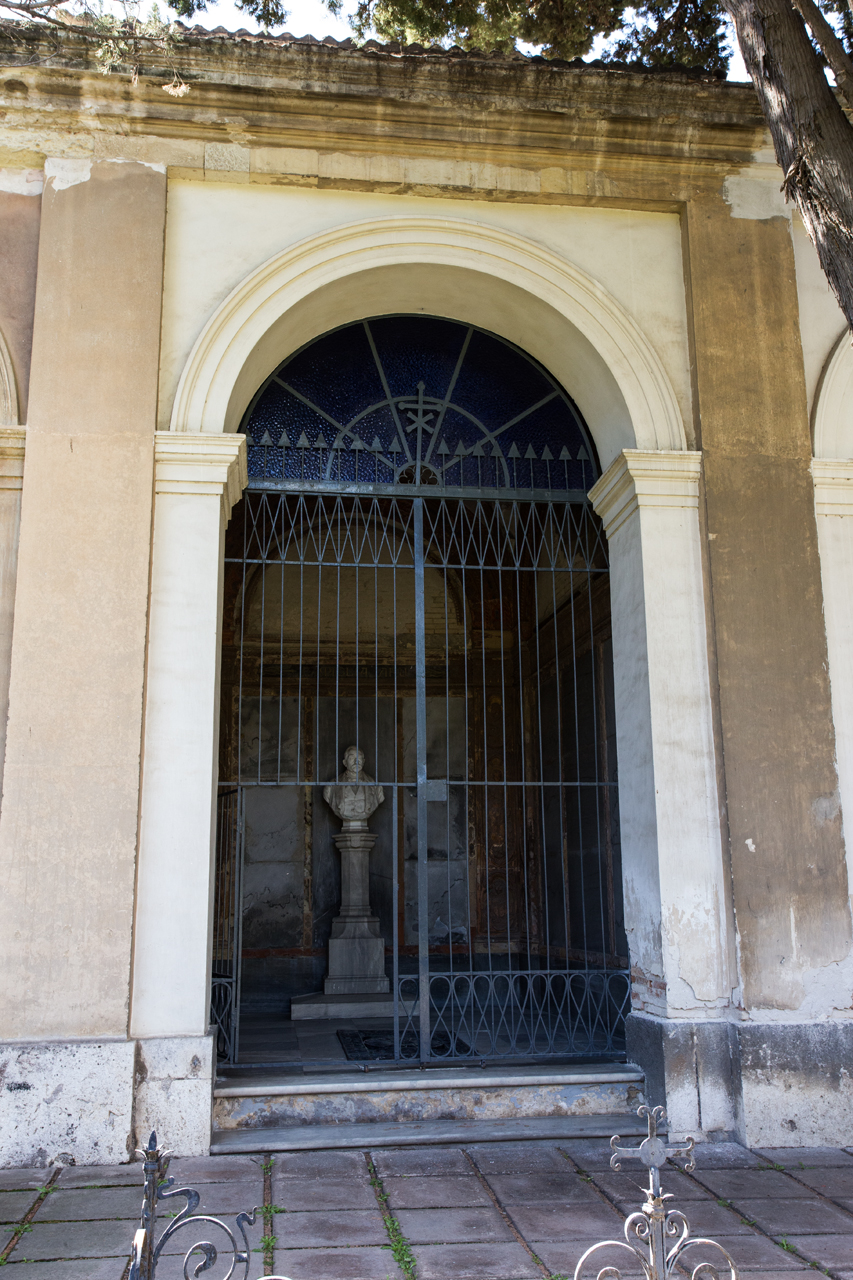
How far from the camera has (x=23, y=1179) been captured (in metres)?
4.32

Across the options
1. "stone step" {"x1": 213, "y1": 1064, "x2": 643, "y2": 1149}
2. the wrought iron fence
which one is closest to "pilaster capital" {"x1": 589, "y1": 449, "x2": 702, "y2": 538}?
"stone step" {"x1": 213, "y1": 1064, "x2": 643, "y2": 1149}

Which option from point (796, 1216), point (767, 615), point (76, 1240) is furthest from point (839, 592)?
point (76, 1240)

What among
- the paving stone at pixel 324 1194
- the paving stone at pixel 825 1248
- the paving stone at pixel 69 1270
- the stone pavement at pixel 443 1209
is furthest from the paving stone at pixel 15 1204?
the paving stone at pixel 825 1248

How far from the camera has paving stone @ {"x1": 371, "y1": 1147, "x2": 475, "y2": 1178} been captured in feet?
14.4

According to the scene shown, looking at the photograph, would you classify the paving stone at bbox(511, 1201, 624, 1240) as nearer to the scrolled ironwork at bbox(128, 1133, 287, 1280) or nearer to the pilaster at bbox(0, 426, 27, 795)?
the scrolled ironwork at bbox(128, 1133, 287, 1280)

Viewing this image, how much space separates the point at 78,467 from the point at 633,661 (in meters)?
3.15

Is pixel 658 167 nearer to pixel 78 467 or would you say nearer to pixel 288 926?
pixel 78 467

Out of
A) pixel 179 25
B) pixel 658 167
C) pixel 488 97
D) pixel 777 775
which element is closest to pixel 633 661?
pixel 777 775

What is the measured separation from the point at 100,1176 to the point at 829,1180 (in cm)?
311

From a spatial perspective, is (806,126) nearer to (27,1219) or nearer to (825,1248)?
(825,1248)

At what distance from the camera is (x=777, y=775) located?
537cm

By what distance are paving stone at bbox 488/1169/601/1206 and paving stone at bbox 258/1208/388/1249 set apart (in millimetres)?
567

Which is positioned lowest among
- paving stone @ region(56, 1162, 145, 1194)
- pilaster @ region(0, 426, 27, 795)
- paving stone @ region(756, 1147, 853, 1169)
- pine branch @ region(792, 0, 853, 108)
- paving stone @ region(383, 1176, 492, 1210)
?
paving stone @ region(756, 1147, 853, 1169)

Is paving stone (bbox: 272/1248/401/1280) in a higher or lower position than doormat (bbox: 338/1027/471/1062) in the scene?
lower
